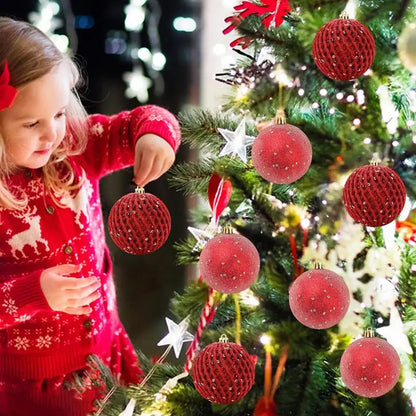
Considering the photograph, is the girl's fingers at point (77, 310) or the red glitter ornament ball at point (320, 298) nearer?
the red glitter ornament ball at point (320, 298)

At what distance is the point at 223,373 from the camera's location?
2.48ft

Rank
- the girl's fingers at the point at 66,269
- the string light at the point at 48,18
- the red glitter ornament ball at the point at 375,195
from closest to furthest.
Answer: the red glitter ornament ball at the point at 375,195
the girl's fingers at the point at 66,269
the string light at the point at 48,18

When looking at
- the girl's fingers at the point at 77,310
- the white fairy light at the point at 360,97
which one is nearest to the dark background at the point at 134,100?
the girl's fingers at the point at 77,310

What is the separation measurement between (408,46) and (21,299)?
572 millimetres

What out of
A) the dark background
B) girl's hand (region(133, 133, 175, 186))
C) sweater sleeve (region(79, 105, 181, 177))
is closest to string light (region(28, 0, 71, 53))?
the dark background

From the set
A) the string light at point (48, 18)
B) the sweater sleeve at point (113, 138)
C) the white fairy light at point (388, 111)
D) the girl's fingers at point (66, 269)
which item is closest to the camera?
the white fairy light at point (388, 111)

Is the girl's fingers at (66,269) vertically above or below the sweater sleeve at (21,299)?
above

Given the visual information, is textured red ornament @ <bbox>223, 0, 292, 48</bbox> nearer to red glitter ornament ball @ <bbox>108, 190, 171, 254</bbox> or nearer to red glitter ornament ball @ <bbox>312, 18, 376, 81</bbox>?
red glitter ornament ball @ <bbox>312, 18, 376, 81</bbox>

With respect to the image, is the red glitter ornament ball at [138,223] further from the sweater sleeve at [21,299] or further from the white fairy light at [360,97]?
the white fairy light at [360,97]

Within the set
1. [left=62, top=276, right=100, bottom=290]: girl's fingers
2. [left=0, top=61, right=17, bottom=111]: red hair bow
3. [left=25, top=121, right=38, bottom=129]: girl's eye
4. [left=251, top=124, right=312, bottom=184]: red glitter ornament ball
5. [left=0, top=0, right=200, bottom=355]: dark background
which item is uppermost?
[left=251, top=124, right=312, bottom=184]: red glitter ornament ball

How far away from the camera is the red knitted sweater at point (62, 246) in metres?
0.96

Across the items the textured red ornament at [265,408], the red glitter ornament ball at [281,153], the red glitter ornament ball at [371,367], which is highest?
the red glitter ornament ball at [281,153]

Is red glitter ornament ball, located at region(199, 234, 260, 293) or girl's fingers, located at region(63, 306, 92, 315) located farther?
girl's fingers, located at region(63, 306, 92, 315)

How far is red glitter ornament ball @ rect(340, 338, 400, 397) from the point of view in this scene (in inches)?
28.7
